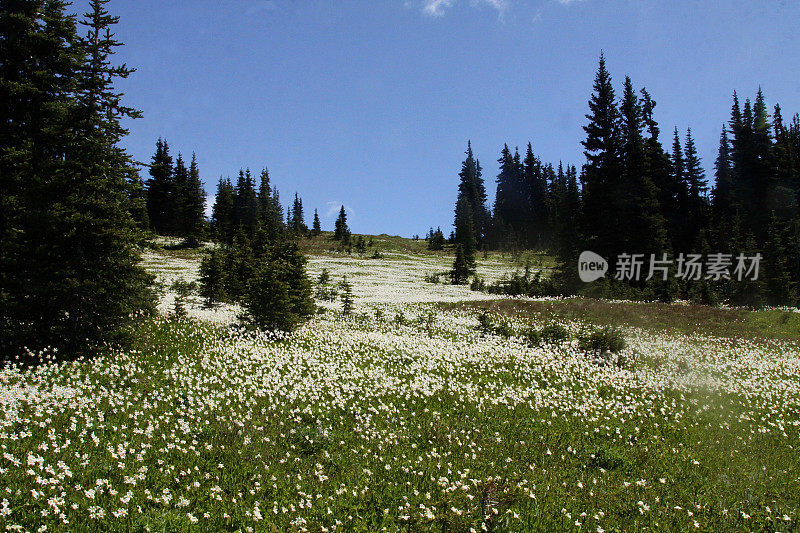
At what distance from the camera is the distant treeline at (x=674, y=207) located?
123 ft

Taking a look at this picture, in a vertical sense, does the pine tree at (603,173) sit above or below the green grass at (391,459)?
above

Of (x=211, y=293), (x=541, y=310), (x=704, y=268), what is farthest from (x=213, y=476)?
(x=704, y=268)

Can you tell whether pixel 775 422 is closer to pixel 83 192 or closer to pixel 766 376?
pixel 766 376

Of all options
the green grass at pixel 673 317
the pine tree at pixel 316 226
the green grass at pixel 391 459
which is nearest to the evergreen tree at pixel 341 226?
the pine tree at pixel 316 226

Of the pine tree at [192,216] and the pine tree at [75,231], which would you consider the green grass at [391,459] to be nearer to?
the pine tree at [75,231]

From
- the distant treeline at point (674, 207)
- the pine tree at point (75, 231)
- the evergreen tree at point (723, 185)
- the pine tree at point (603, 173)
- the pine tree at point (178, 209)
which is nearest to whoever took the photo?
the pine tree at point (75, 231)

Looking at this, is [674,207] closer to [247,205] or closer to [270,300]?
[270,300]

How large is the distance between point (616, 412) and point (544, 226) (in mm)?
92849

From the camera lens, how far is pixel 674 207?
6272 cm

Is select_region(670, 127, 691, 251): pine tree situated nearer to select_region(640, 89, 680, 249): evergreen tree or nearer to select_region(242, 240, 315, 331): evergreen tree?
select_region(640, 89, 680, 249): evergreen tree

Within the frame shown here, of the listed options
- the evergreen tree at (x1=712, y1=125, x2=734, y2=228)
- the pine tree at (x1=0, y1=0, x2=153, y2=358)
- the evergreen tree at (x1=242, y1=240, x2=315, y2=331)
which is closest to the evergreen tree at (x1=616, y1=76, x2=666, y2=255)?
the evergreen tree at (x1=712, y1=125, x2=734, y2=228)

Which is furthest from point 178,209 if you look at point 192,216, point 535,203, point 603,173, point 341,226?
point 535,203

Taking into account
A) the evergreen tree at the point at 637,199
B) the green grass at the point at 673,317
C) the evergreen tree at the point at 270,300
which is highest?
the evergreen tree at the point at 637,199

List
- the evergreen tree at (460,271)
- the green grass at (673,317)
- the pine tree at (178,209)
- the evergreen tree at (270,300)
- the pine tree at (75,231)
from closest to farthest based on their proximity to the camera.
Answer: the pine tree at (75,231), the evergreen tree at (270,300), the green grass at (673,317), the evergreen tree at (460,271), the pine tree at (178,209)
